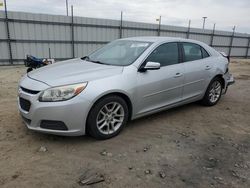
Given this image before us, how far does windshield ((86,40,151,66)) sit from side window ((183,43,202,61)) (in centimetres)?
91

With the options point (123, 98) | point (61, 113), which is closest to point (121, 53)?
point (123, 98)

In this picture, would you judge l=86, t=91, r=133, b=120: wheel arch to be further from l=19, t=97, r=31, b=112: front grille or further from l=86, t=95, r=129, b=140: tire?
l=19, t=97, r=31, b=112: front grille

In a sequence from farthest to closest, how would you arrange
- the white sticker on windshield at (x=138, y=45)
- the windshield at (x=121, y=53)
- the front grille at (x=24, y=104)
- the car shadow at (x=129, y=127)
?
the white sticker on windshield at (x=138, y=45) → the windshield at (x=121, y=53) → the car shadow at (x=129, y=127) → the front grille at (x=24, y=104)

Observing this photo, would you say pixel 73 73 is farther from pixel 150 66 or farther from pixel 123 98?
pixel 150 66

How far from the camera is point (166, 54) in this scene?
14.7ft

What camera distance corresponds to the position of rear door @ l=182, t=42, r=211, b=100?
4.77 m

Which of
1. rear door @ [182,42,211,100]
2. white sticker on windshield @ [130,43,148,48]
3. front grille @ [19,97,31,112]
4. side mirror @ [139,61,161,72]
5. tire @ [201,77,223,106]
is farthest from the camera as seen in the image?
tire @ [201,77,223,106]

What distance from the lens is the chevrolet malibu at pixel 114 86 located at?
328 centimetres

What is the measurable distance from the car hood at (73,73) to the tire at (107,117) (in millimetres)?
384

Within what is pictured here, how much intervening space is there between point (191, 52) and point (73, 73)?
2587mm

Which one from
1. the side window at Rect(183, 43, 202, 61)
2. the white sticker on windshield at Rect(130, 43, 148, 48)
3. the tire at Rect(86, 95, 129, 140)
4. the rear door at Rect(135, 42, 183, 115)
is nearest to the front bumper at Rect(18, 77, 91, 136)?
the tire at Rect(86, 95, 129, 140)

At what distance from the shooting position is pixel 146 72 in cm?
401

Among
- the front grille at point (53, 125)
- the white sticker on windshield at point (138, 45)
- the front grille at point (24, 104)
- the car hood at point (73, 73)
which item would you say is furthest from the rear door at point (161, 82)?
the front grille at point (24, 104)

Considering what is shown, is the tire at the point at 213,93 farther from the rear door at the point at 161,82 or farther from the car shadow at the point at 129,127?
the rear door at the point at 161,82
